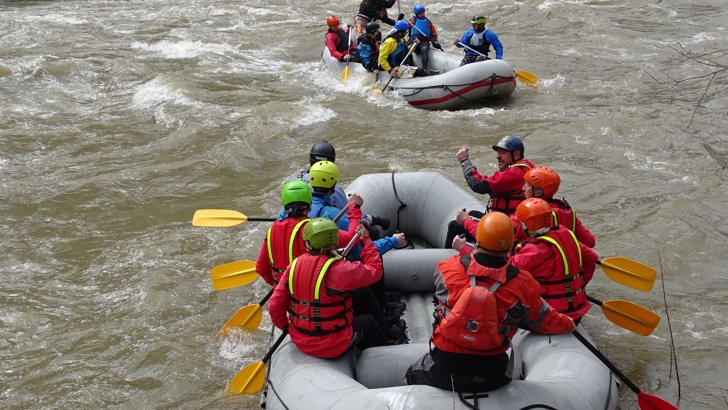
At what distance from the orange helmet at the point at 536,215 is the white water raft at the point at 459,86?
6098 millimetres

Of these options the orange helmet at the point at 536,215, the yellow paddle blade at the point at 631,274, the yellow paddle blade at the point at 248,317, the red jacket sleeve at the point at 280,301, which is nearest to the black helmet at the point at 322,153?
the yellow paddle blade at the point at 248,317

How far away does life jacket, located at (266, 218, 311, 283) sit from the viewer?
435cm

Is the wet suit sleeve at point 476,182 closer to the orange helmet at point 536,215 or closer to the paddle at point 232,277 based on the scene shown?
the orange helmet at point 536,215

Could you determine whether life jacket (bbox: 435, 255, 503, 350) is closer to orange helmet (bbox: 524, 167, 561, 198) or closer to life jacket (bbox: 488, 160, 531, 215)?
orange helmet (bbox: 524, 167, 561, 198)

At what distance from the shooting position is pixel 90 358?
5.60 m

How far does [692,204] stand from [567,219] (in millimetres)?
3691

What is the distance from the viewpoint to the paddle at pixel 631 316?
4738 millimetres

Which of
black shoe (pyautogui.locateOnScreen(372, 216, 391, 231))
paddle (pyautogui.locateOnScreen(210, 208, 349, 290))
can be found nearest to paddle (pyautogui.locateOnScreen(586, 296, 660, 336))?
black shoe (pyautogui.locateOnScreen(372, 216, 391, 231))

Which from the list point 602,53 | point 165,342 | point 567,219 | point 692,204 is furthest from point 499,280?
point 602,53

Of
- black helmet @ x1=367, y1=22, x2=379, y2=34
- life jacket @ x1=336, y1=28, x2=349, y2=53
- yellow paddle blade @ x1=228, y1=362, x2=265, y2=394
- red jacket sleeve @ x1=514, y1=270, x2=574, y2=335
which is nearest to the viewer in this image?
red jacket sleeve @ x1=514, y1=270, x2=574, y2=335

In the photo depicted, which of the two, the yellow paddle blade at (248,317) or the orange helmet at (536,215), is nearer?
the orange helmet at (536,215)

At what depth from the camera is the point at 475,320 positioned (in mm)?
3273

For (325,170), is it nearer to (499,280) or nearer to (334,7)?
(499,280)

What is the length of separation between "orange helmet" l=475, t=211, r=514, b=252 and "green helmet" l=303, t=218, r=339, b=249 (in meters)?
0.87
